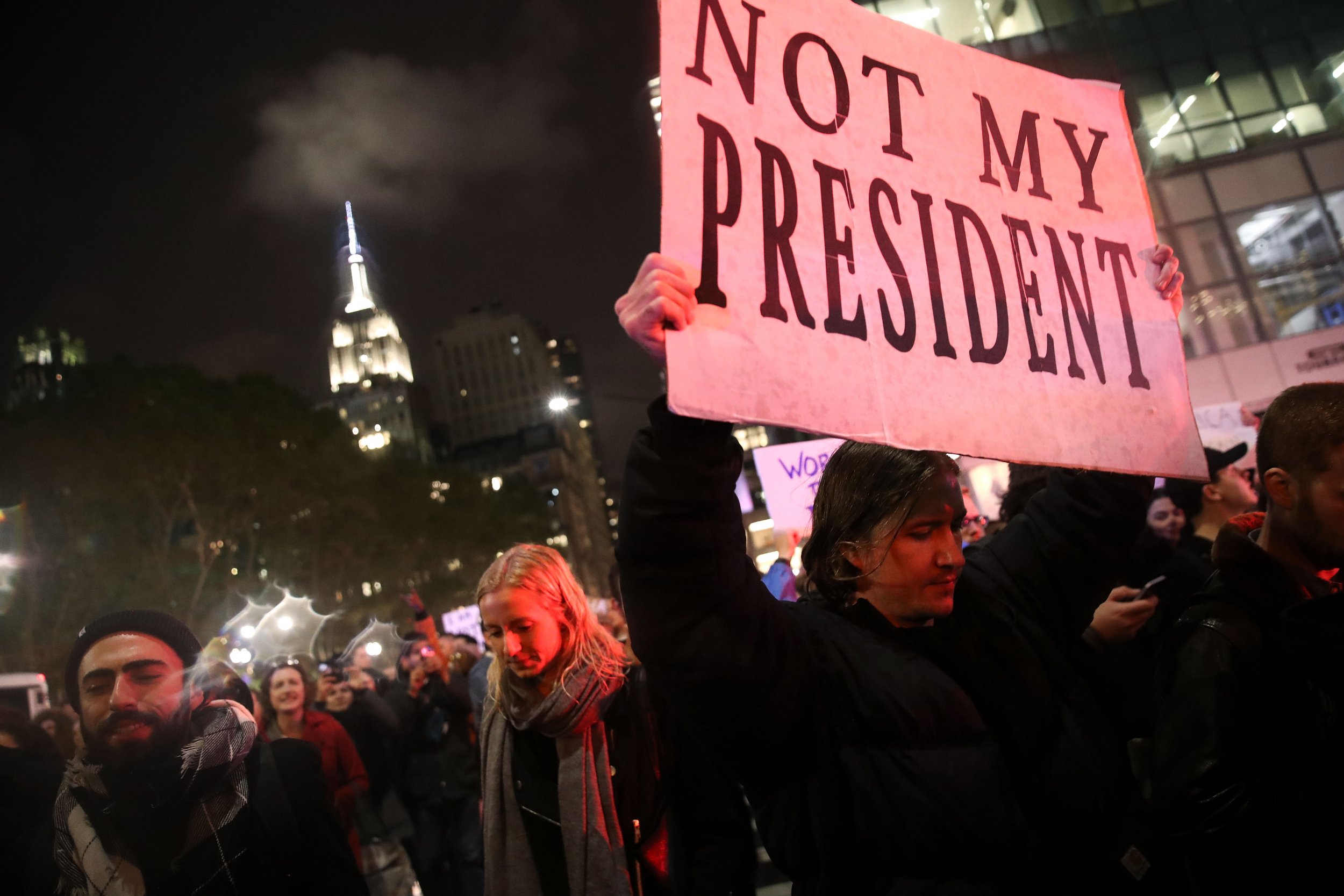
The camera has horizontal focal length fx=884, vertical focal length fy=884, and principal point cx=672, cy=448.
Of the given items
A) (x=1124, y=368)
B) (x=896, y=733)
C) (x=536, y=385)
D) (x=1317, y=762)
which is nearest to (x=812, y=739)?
(x=896, y=733)

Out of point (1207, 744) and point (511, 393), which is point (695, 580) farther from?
point (511, 393)

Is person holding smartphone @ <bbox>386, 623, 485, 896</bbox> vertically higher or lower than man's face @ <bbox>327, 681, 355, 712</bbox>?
lower

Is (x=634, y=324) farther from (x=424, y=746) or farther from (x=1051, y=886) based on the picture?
(x=424, y=746)

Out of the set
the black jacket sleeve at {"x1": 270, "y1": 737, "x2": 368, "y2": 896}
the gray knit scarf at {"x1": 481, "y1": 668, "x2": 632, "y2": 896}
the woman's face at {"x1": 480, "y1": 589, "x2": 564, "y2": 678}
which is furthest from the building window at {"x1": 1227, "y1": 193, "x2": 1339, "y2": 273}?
the black jacket sleeve at {"x1": 270, "y1": 737, "x2": 368, "y2": 896}

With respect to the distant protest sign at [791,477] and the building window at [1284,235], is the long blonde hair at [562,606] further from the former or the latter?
the building window at [1284,235]

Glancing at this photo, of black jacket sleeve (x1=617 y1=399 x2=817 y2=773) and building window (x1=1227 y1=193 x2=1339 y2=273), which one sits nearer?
black jacket sleeve (x1=617 y1=399 x2=817 y2=773)

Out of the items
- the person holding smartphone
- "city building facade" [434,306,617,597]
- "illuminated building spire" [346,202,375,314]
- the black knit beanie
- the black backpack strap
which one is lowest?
the person holding smartphone

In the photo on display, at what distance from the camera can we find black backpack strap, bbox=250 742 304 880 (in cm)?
274

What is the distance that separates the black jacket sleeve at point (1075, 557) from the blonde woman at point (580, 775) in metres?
1.33

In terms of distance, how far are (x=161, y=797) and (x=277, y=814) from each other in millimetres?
345

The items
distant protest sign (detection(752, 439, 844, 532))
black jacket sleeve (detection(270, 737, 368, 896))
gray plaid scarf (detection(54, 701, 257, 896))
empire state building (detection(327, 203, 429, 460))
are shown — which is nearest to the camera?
gray plaid scarf (detection(54, 701, 257, 896))

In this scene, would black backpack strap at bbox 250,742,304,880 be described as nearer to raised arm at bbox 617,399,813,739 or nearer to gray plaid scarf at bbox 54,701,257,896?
A: gray plaid scarf at bbox 54,701,257,896

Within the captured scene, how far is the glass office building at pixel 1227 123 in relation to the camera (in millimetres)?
19562

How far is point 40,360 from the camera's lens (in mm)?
127250
